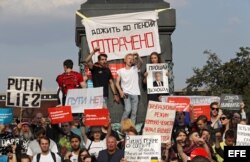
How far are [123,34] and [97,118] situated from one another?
4652 mm

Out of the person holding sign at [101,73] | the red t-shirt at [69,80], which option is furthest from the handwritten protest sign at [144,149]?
the person holding sign at [101,73]

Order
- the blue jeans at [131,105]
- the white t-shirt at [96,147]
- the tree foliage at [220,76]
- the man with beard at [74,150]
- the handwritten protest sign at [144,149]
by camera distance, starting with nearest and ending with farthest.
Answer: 1. the handwritten protest sign at [144,149]
2. the man with beard at [74,150]
3. the white t-shirt at [96,147]
4. the blue jeans at [131,105]
5. the tree foliage at [220,76]

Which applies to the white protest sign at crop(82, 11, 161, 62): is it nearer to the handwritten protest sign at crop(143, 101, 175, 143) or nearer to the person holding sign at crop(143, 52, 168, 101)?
the person holding sign at crop(143, 52, 168, 101)

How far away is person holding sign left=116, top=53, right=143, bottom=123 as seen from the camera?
1642 cm

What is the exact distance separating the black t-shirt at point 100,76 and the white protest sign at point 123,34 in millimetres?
1849

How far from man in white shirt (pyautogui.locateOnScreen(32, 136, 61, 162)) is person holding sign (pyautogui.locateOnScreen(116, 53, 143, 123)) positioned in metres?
4.78

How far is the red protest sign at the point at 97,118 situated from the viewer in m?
14.1

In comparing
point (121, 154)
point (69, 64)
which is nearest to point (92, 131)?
point (121, 154)

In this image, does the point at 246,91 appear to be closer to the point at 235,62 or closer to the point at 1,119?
the point at 235,62

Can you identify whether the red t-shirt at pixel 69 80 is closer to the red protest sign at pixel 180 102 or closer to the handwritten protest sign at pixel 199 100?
the red protest sign at pixel 180 102

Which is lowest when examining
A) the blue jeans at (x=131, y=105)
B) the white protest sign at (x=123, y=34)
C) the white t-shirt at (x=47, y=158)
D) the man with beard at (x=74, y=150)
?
the white t-shirt at (x=47, y=158)

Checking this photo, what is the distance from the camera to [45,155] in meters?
11.9

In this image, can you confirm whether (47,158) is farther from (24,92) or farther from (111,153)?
(24,92)

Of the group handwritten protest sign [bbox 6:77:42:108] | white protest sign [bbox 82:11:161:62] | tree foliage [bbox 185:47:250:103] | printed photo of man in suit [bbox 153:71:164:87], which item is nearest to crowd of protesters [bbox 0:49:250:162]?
printed photo of man in suit [bbox 153:71:164:87]
